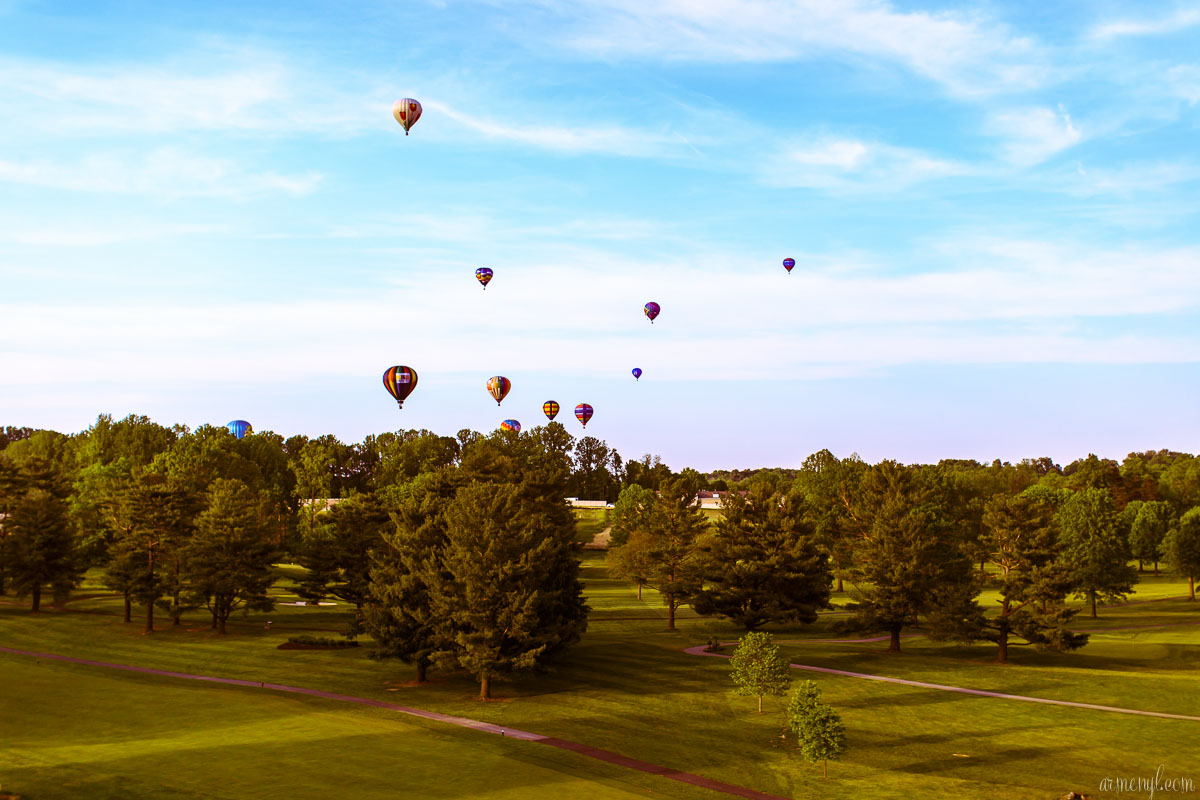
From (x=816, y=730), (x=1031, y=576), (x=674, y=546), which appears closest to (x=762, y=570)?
(x=674, y=546)

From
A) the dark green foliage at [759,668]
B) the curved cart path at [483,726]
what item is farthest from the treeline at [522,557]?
the dark green foliage at [759,668]

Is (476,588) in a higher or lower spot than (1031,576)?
lower

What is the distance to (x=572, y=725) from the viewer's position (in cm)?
4362

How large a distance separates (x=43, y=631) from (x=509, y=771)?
4995 centimetres

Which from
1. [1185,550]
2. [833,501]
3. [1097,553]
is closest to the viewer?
[1097,553]

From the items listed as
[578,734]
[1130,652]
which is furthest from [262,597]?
[1130,652]

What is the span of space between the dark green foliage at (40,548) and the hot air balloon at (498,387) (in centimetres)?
6892

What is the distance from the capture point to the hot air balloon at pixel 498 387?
13916 cm

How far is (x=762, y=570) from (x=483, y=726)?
31.0 meters

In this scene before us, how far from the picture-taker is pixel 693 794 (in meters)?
33.8

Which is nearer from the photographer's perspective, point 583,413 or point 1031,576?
point 1031,576

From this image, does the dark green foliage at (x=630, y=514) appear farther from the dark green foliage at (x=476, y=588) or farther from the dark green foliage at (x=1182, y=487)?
the dark green foliage at (x=1182, y=487)

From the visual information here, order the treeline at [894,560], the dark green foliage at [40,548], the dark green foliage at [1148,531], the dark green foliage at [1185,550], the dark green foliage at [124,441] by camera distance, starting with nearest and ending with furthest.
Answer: the treeline at [894,560] < the dark green foliage at [40,548] < the dark green foliage at [1185,550] < the dark green foliage at [1148,531] < the dark green foliage at [124,441]

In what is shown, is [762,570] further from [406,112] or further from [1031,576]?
[406,112]
